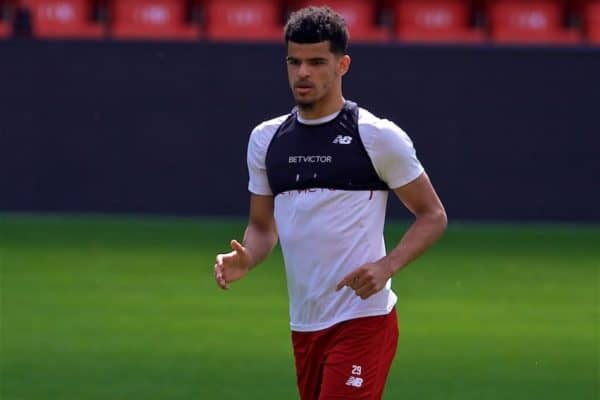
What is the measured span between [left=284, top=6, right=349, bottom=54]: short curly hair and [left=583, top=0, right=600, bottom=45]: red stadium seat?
12.8 metres

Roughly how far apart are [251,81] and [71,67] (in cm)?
197

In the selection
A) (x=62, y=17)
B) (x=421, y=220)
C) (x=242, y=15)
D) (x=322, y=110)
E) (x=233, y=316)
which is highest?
(x=322, y=110)

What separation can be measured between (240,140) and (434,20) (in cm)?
376

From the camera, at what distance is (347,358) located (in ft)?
17.8

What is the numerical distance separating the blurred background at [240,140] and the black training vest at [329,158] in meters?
5.54

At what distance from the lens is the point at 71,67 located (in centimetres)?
1587

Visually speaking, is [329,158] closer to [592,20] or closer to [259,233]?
[259,233]

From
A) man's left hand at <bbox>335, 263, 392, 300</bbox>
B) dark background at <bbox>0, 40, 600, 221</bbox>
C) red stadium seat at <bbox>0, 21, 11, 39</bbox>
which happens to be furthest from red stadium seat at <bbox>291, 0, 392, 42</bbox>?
man's left hand at <bbox>335, 263, 392, 300</bbox>

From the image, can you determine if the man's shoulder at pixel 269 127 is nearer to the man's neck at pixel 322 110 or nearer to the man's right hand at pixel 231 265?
the man's neck at pixel 322 110

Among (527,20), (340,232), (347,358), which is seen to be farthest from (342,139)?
(527,20)

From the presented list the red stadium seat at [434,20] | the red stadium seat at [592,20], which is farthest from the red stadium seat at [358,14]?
the red stadium seat at [592,20]

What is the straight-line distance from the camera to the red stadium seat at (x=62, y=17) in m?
17.7

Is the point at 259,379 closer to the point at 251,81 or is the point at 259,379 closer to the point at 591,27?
the point at 251,81

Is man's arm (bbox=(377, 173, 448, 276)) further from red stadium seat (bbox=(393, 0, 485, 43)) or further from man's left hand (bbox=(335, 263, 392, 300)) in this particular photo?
red stadium seat (bbox=(393, 0, 485, 43))
